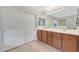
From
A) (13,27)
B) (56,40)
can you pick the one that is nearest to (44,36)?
(56,40)

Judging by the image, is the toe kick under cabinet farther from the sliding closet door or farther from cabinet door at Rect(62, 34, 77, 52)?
the sliding closet door

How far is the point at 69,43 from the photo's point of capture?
213 centimetres

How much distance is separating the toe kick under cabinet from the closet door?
15.5 inches

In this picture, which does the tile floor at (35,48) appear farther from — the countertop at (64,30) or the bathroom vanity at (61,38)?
the countertop at (64,30)

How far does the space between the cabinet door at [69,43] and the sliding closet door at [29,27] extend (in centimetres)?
64

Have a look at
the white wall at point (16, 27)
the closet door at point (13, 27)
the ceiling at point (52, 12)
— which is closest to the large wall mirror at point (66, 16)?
the ceiling at point (52, 12)

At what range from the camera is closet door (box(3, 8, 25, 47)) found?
209 cm

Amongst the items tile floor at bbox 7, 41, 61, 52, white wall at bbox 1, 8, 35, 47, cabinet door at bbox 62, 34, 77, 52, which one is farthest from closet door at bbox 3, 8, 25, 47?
cabinet door at bbox 62, 34, 77, 52

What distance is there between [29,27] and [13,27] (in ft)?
1.04

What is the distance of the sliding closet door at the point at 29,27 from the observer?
220cm
